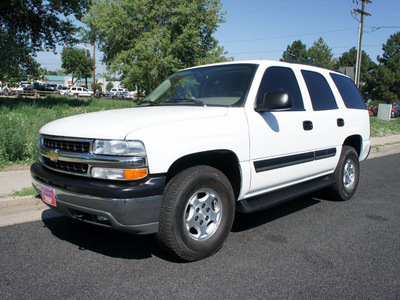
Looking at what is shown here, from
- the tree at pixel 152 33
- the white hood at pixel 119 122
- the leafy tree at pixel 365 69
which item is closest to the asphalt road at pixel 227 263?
the white hood at pixel 119 122

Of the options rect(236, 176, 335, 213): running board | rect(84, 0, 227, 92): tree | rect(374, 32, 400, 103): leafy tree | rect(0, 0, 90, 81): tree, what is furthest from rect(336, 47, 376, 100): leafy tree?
rect(236, 176, 335, 213): running board

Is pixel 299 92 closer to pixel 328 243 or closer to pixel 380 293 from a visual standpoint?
pixel 328 243

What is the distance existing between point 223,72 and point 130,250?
225 cm

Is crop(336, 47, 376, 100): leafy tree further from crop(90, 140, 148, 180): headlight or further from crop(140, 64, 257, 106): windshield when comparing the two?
crop(90, 140, 148, 180): headlight

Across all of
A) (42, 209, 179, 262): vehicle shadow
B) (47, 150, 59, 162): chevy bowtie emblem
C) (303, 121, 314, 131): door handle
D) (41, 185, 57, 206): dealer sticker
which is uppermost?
(303, 121, 314, 131): door handle

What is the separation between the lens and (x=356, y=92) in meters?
5.95

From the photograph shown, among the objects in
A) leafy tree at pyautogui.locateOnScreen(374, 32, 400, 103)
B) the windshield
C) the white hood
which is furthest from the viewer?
leafy tree at pyautogui.locateOnScreen(374, 32, 400, 103)

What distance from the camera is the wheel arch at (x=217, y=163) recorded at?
3.20 m

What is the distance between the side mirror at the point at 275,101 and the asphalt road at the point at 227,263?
1.43 metres

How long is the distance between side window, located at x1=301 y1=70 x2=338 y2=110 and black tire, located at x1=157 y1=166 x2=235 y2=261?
2.03m

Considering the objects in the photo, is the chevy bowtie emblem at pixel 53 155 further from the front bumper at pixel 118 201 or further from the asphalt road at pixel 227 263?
the asphalt road at pixel 227 263

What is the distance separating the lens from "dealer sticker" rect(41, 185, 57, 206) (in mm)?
3215

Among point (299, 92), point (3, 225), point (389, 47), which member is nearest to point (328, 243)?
point (299, 92)

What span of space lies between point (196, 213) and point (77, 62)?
75.0 m
